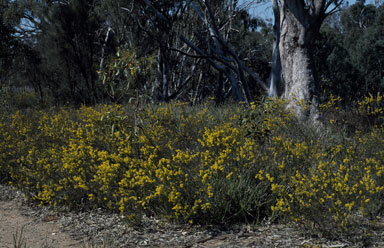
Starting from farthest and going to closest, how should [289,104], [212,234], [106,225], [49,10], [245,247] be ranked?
[49,10] → [289,104] → [106,225] → [212,234] → [245,247]

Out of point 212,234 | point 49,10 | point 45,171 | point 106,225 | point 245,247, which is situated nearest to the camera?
point 245,247

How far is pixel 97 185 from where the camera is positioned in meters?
4.74

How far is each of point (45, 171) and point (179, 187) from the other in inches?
87.3

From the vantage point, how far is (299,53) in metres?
7.44

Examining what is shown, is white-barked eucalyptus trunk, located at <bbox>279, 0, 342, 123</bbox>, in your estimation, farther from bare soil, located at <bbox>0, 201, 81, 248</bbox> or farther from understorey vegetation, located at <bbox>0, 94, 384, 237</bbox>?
bare soil, located at <bbox>0, 201, 81, 248</bbox>

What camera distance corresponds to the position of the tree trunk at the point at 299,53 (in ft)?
24.0

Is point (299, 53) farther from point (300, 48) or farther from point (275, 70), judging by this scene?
point (275, 70)

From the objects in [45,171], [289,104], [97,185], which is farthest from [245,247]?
[289,104]

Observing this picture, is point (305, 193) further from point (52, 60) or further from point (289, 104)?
point (52, 60)

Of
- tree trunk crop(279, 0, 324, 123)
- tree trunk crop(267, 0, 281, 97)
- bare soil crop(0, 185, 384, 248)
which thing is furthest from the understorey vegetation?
tree trunk crop(267, 0, 281, 97)

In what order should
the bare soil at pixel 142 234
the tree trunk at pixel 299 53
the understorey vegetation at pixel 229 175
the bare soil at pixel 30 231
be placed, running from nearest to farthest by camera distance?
the bare soil at pixel 142 234
the understorey vegetation at pixel 229 175
the bare soil at pixel 30 231
the tree trunk at pixel 299 53

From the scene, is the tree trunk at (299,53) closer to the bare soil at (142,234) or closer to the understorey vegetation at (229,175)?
the understorey vegetation at (229,175)

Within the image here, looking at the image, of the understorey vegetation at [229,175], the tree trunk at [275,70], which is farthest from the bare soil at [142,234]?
the tree trunk at [275,70]

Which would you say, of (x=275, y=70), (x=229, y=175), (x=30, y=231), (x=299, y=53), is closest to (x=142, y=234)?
(x=229, y=175)
